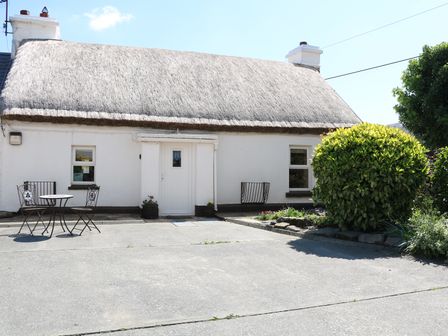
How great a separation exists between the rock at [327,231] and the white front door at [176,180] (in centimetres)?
487

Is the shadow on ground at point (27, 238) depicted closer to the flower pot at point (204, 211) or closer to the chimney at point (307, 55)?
the flower pot at point (204, 211)

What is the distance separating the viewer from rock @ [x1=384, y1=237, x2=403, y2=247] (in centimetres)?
750

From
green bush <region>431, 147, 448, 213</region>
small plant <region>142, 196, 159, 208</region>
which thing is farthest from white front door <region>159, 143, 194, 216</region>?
green bush <region>431, 147, 448, 213</region>

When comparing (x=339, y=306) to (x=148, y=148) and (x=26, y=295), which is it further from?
(x=148, y=148)

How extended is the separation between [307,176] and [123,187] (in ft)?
20.1

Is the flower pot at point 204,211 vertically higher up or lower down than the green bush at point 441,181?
lower down

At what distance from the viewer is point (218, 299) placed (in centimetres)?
482

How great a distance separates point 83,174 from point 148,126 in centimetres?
229

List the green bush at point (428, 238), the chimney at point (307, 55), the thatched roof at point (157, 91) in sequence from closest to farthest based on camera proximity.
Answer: the green bush at point (428, 238)
the thatched roof at point (157, 91)
the chimney at point (307, 55)

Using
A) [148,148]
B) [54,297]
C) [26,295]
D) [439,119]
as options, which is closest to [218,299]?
[54,297]

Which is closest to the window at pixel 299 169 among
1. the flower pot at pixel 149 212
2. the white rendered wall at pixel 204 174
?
the white rendered wall at pixel 204 174

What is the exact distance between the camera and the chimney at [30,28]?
48.3ft

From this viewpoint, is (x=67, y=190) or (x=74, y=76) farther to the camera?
(x=74, y=76)

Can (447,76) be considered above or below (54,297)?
above
